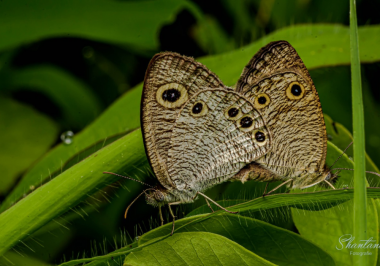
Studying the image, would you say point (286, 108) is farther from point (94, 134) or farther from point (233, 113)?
point (94, 134)

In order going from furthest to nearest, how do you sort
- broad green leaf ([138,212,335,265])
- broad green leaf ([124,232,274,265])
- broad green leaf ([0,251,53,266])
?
1. broad green leaf ([0,251,53,266])
2. broad green leaf ([138,212,335,265])
3. broad green leaf ([124,232,274,265])

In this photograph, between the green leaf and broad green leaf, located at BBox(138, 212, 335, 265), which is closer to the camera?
broad green leaf, located at BBox(138, 212, 335, 265)

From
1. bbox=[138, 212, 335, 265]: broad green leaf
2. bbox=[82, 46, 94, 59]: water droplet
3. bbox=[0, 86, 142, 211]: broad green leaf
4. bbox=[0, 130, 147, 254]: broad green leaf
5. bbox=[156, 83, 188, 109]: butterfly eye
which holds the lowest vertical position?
bbox=[138, 212, 335, 265]: broad green leaf

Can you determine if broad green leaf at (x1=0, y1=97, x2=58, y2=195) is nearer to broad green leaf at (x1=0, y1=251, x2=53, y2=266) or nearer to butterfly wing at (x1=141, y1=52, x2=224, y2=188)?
broad green leaf at (x1=0, y1=251, x2=53, y2=266)

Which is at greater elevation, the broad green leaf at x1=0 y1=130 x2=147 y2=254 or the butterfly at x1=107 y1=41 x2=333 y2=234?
the butterfly at x1=107 y1=41 x2=333 y2=234

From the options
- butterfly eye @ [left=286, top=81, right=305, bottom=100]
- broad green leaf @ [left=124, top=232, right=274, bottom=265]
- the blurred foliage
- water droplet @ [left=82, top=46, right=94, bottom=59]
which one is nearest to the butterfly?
butterfly eye @ [left=286, top=81, right=305, bottom=100]

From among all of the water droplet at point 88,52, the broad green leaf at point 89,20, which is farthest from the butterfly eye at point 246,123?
the water droplet at point 88,52

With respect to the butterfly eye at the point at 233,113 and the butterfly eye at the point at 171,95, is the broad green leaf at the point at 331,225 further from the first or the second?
the butterfly eye at the point at 171,95
